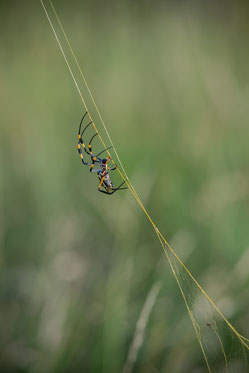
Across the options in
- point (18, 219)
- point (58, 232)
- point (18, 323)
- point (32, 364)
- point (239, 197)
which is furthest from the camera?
point (18, 219)

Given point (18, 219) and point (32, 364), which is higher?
point (18, 219)

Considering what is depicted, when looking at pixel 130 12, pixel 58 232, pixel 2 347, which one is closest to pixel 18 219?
pixel 58 232

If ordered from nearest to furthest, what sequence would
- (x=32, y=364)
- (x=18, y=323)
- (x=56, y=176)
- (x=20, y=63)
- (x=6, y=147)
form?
(x=32, y=364)
(x=18, y=323)
(x=56, y=176)
(x=6, y=147)
(x=20, y=63)

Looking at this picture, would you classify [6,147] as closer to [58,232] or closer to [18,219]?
A: [18,219]

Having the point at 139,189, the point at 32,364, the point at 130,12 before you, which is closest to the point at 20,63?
the point at 130,12

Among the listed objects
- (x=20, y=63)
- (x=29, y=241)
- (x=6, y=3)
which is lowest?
(x=29, y=241)

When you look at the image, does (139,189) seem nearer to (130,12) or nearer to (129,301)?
(129,301)

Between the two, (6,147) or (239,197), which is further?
(6,147)
